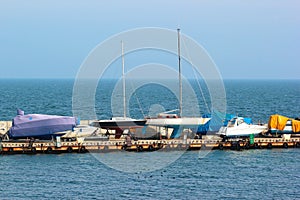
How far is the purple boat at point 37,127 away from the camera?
215 ft

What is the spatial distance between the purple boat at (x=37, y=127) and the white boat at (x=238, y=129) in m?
16.6

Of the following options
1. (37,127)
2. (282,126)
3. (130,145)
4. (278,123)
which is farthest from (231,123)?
(37,127)

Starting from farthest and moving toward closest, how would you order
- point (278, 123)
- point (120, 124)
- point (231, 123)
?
1. point (278, 123)
2. point (120, 124)
3. point (231, 123)

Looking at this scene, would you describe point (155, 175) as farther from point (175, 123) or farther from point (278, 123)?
point (278, 123)

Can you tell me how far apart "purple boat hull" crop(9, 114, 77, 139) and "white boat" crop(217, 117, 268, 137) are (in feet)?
55.2

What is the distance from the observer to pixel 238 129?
65875 millimetres

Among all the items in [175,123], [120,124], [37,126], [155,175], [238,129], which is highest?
[175,123]

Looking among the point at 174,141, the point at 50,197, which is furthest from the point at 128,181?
the point at 174,141

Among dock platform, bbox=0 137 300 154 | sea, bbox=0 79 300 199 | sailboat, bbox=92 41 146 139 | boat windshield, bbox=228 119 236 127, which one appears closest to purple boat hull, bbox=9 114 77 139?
dock platform, bbox=0 137 300 154

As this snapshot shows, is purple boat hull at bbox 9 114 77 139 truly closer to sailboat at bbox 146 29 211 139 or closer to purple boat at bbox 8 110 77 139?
purple boat at bbox 8 110 77 139

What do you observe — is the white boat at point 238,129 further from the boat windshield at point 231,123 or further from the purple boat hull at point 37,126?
the purple boat hull at point 37,126

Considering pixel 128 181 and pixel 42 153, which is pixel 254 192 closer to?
pixel 128 181

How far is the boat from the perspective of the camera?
67562 millimetres

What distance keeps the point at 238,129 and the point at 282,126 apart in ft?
17.6
